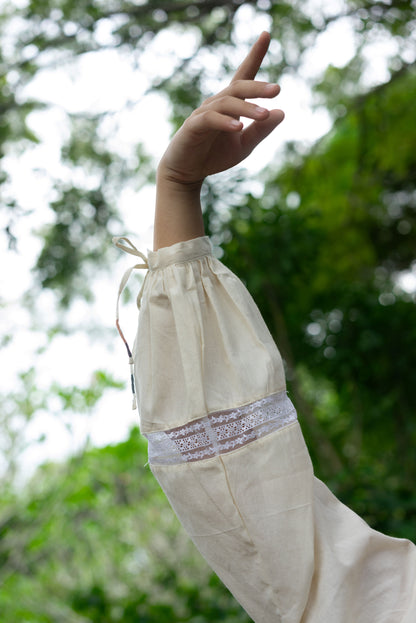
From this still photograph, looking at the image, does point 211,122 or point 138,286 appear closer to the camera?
point 211,122

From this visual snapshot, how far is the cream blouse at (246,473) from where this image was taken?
2.40ft

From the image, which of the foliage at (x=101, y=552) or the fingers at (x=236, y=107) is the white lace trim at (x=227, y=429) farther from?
the foliage at (x=101, y=552)

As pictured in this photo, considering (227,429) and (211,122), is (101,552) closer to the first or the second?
(227,429)

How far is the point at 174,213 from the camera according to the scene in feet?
2.76

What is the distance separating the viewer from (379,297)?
3043 mm

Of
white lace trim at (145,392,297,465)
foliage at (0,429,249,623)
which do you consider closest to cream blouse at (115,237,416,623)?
white lace trim at (145,392,297,465)

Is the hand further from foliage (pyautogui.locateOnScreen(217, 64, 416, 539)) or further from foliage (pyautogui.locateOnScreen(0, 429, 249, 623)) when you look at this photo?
foliage (pyautogui.locateOnScreen(0, 429, 249, 623))

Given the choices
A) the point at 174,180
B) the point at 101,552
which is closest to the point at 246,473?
the point at 174,180

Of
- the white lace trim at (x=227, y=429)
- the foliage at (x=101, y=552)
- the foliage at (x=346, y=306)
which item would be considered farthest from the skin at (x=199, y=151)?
the foliage at (x=101, y=552)

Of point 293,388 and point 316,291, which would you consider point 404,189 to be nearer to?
point 316,291

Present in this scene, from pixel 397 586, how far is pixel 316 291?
2422mm

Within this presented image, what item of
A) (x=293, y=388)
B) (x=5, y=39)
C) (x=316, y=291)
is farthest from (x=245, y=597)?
(x=316, y=291)

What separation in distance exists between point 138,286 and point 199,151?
1790mm

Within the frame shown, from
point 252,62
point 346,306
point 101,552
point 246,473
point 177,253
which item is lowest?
point 101,552
